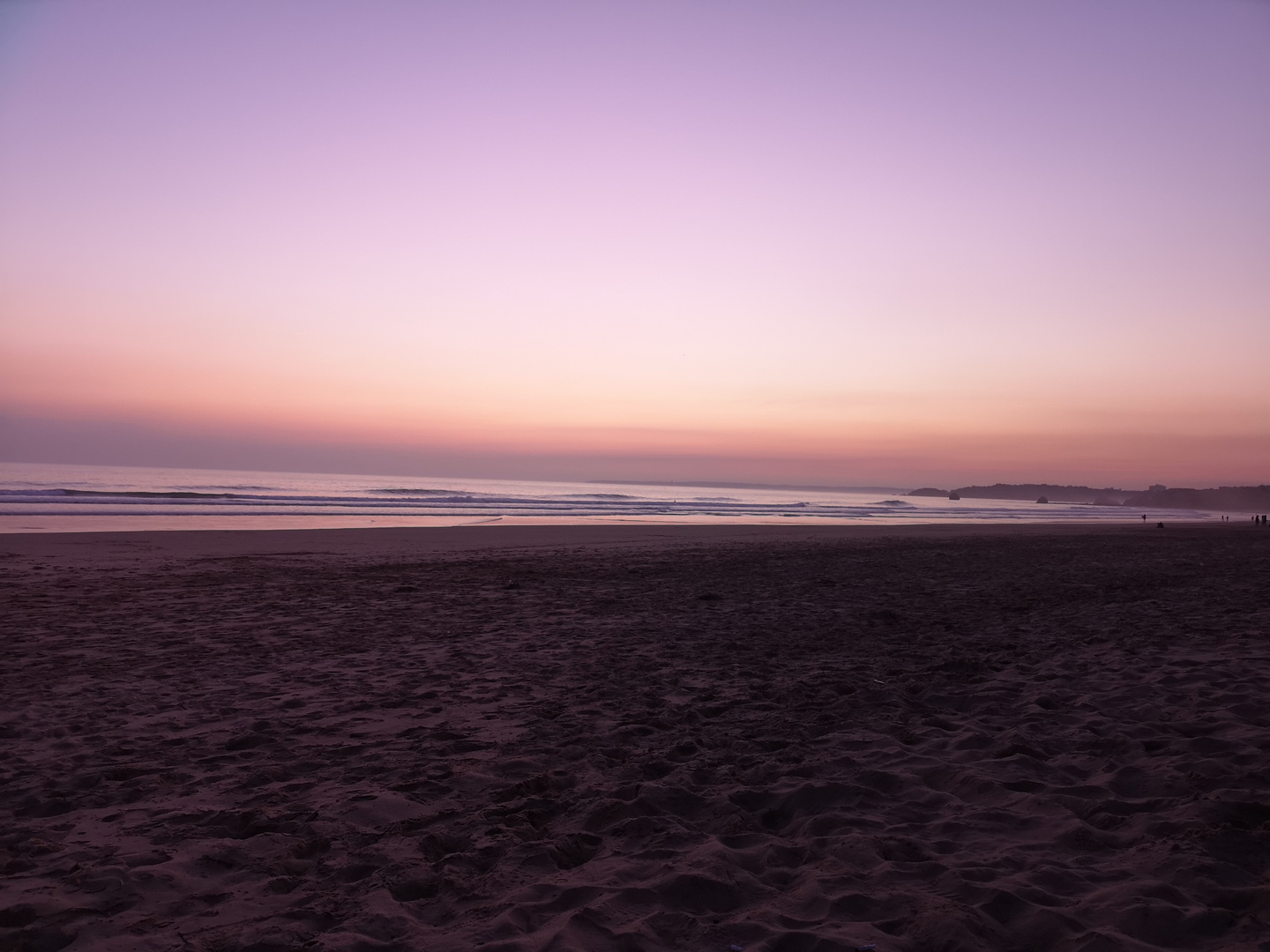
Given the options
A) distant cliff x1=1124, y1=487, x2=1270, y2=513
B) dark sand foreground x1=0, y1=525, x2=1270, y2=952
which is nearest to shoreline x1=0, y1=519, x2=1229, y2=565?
dark sand foreground x1=0, y1=525, x2=1270, y2=952

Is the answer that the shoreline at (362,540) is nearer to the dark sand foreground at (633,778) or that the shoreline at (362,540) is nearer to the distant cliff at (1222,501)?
the dark sand foreground at (633,778)

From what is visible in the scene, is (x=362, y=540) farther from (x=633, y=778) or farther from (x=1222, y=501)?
(x=1222, y=501)

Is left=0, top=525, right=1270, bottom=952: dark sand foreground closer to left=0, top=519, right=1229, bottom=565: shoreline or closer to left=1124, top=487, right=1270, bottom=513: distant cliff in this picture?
left=0, top=519, right=1229, bottom=565: shoreline

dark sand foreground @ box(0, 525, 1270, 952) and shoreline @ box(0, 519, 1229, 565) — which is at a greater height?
shoreline @ box(0, 519, 1229, 565)

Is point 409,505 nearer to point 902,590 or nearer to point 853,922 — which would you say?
point 902,590

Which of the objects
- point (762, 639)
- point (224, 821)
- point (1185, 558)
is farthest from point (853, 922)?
point (1185, 558)

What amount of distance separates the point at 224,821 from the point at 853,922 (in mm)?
3026

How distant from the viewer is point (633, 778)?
13.9 feet

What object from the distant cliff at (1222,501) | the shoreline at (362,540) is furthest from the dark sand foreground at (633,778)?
the distant cliff at (1222,501)

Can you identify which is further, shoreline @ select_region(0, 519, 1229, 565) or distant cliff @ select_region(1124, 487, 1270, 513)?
distant cliff @ select_region(1124, 487, 1270, 513)

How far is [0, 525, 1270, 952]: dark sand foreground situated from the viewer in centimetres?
283

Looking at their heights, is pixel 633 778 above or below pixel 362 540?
below

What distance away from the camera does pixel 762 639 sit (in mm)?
8078

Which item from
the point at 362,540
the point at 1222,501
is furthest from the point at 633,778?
the point at 1222,501
